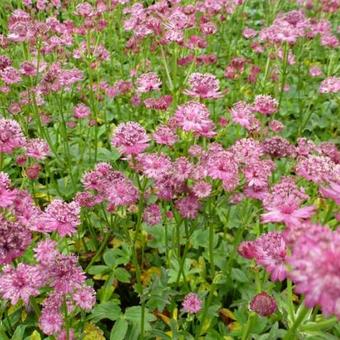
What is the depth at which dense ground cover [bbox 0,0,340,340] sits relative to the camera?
1419 mm

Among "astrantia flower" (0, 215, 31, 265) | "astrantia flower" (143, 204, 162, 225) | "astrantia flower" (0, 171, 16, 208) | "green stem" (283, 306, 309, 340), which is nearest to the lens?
"green stem" (283, 306, 309, 340)

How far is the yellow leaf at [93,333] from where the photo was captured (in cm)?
196

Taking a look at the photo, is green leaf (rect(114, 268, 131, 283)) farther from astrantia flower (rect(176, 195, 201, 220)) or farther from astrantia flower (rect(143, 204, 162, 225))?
astrantia flower (rect(176, 195, 201, 220))

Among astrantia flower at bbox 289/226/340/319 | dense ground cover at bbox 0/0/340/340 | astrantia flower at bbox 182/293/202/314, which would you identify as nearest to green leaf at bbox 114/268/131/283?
dense ground cover at bbox 0/0/340/340

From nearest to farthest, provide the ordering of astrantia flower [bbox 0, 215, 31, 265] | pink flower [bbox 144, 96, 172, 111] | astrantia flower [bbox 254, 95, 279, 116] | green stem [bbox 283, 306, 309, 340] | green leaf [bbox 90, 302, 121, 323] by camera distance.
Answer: green stem [bbox 283, 306, 309, 340] < astrantia flower [bbox 0, 215, 31, 265] < green leaf [bbox 90, 302, 121, 323] < astrantia flower [bbox 254, 95, 279, 116] < pink flower [bbox 144, 96, 172, 111]

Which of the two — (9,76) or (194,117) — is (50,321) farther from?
(9,76)

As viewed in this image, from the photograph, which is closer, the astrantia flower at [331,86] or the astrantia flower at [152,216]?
the astrantia flower at [152,216]

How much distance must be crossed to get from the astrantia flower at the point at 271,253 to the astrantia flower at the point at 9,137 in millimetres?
915

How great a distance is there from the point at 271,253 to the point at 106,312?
31.3 inches

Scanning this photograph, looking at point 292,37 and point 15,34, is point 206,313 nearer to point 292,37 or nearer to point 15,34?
point 292,37

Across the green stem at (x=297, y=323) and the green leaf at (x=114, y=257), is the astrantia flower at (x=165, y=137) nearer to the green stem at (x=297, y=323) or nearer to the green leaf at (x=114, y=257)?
the green leaf at (x=114, y=257)

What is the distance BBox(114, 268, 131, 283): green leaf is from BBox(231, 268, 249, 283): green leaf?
18.5 inches

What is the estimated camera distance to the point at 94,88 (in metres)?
3.21

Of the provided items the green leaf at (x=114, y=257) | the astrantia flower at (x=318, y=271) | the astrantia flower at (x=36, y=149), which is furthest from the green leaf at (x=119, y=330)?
the astrantia flower at (x=318, y=271)
